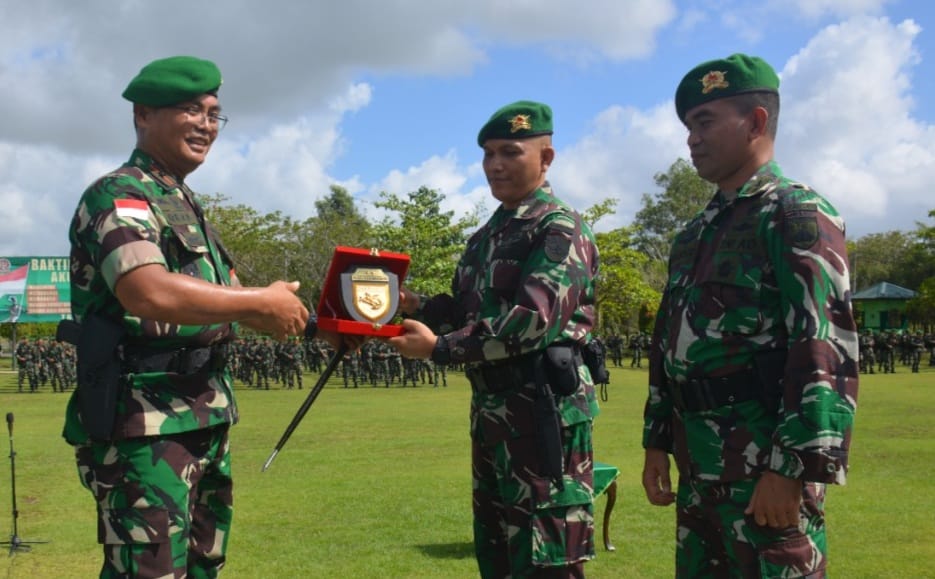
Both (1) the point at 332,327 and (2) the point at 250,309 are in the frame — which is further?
(1) the point at 332,327

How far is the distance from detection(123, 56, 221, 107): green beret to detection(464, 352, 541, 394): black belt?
1.56 meters

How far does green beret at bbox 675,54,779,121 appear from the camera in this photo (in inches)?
105

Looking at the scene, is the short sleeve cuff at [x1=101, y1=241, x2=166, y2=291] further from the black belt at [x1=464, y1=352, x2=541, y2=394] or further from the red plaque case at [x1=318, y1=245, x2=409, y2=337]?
the black belt at [x1=464, y1=352, x2=541, y2=394]

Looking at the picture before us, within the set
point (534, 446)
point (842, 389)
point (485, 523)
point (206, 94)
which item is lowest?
point (485, 523)

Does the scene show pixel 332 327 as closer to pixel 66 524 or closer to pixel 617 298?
pixel 66 524

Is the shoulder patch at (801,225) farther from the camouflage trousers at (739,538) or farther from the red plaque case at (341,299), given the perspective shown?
the red plaque case at (341,299)

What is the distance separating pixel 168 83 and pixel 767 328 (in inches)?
84.7

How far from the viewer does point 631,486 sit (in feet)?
26.3

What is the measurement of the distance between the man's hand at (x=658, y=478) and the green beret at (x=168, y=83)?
2117 millimetres

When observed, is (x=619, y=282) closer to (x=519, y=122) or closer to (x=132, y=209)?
(x=519, y=122)

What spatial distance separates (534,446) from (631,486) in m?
5.09

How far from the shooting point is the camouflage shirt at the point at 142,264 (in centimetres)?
258

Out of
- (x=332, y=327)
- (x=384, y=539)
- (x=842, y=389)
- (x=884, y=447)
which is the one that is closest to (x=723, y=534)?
(x=842, y=389)

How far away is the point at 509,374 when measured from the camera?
337 centimetres
